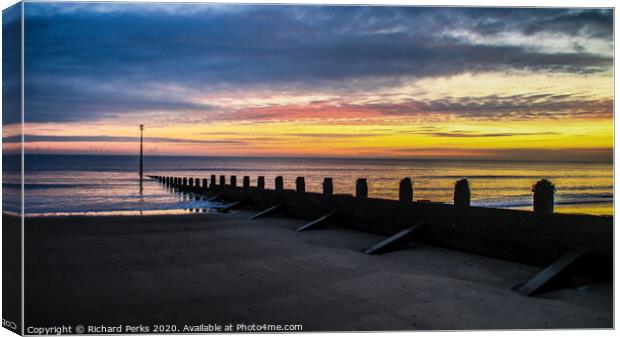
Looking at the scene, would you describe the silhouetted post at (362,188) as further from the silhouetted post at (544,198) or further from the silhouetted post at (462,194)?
the silhouetted post at (544,198)

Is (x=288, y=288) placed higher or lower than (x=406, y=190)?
lower

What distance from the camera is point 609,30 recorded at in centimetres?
538

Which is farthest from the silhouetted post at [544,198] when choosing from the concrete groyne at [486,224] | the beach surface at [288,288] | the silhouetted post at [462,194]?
the silhouetted post at [462,194]

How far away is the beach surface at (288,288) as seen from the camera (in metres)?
4.82

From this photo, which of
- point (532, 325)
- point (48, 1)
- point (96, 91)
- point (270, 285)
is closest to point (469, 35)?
point (532, 325)

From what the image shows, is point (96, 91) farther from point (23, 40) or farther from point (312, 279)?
point (312, 279)

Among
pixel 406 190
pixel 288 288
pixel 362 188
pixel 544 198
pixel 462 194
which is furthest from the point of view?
pixel 362 188

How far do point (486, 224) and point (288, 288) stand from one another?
133 inches

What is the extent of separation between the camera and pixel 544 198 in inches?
→ 264

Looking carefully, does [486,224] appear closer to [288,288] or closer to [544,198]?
[544,198]

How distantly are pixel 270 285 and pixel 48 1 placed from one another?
382cm

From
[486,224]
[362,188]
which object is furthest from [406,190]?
[486,224]

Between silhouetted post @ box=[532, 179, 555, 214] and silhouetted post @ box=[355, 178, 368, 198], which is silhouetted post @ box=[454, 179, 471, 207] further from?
silhouetted post @ box=[355, 178, 368, 198]

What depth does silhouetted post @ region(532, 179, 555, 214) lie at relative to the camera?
6668 mm
